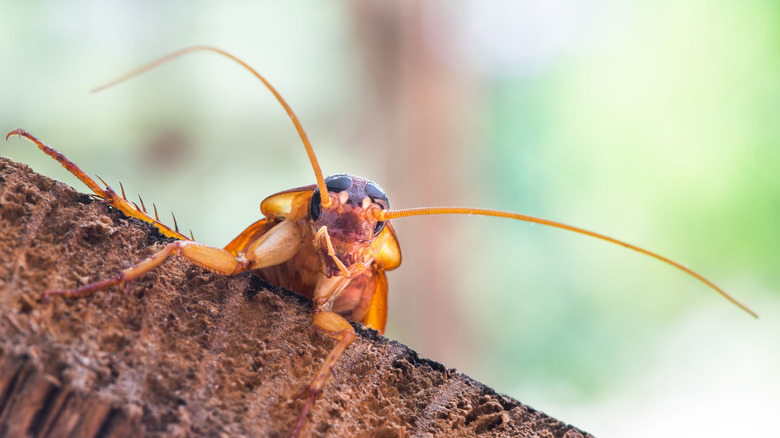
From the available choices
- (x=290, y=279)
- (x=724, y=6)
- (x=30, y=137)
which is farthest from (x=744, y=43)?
(x=30, y=137)

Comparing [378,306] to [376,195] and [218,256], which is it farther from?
[218,256]

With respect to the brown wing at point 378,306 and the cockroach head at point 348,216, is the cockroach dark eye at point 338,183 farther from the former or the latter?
the brown wing at point 378,306

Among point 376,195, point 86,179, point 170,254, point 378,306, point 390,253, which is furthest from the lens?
point 378,306

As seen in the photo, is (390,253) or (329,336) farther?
(390,253)

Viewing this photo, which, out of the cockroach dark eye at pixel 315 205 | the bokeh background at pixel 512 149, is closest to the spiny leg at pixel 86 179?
the cockroach dark eye at pixel 315 205

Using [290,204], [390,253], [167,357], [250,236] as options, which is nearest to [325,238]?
[290,204]

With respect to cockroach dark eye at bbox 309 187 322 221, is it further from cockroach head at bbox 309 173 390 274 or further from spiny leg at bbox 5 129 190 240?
spiny leg at bbox 5 129 190 240
